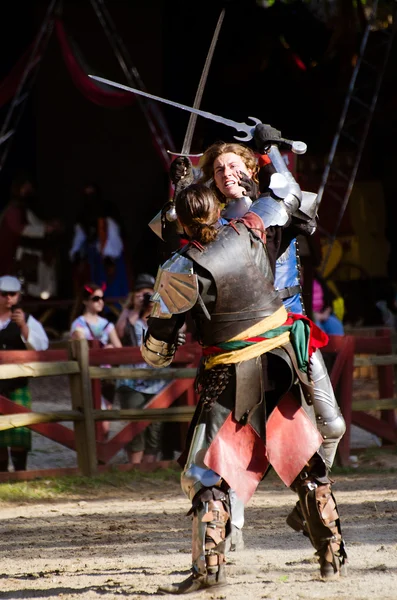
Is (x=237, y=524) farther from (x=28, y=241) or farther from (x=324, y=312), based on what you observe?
(x=28, y=241)

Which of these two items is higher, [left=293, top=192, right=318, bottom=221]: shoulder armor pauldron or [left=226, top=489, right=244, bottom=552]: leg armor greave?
[left=293, top=192, right=318, bottom=221]: shoulder armor pauldron

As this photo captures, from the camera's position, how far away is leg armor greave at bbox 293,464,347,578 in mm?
4195

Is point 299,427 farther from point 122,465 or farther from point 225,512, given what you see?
point 122,465

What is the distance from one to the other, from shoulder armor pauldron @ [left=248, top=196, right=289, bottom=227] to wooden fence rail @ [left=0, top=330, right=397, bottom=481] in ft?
10.8

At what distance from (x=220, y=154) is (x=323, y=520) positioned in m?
1.56

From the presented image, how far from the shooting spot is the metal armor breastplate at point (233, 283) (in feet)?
13.4

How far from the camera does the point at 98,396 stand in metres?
8.02

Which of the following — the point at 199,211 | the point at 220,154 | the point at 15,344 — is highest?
the point at 220,154

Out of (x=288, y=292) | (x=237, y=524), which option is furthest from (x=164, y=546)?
(x=288, y=292)

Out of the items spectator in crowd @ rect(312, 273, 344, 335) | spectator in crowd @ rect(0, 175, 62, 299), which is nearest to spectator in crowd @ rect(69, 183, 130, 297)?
spectator in crowd @ rect(0, 175, 62, 299)

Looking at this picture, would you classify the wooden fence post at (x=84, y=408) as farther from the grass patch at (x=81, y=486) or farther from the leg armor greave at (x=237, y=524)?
the leg armor greave at (x=237, y=524)

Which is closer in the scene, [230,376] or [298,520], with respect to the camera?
[230,376]

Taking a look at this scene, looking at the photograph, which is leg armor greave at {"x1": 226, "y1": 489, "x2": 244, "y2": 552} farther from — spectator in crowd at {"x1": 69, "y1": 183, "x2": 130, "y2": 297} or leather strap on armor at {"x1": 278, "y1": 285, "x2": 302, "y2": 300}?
spectator in crowd at {"x1": 69, "y1": 183, "x2": 130, "y2": 297}

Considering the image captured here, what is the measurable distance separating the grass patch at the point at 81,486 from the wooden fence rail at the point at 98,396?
13 cm
